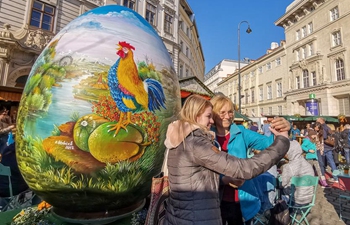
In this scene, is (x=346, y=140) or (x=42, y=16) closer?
(x=346, y=140)

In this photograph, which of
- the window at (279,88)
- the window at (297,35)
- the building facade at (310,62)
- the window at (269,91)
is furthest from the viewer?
the window at (269,91)

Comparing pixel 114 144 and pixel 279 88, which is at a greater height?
pixel 279 88

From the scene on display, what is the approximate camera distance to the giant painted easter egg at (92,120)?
1836mm

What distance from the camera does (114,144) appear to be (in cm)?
188

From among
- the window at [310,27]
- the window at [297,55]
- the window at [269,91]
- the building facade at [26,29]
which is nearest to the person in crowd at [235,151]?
the building facade at [26,29]

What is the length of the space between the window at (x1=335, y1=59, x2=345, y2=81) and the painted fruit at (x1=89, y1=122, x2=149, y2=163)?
3315cm

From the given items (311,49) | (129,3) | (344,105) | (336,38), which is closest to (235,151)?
(129,3)

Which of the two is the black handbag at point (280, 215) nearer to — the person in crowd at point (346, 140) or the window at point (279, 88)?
the person in crowd at point (346, 140)

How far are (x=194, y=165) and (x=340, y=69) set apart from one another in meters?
33.7

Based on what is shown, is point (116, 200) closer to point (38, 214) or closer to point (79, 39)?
point (38, 214)

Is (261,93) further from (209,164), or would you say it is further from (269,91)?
(209,164)

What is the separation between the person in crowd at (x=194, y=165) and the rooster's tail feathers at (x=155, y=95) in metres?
0.72

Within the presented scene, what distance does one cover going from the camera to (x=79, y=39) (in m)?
2.10

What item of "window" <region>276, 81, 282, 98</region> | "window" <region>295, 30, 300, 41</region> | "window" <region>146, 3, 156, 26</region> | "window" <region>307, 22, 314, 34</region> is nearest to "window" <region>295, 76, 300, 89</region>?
"window" <region>276, 81, 282, 98</region>
